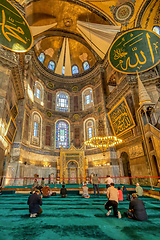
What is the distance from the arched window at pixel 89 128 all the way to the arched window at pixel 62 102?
3149 millimetres

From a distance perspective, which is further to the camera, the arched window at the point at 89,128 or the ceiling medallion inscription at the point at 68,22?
the ceiling medallion inscription at the point at 68,22

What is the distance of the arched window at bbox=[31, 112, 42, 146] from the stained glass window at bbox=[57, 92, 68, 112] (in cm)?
317

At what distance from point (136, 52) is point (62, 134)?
10749mm

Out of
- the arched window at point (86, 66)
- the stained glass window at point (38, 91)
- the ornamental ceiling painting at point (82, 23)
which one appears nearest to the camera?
the ornamental ceiling painting at point (82, 23)

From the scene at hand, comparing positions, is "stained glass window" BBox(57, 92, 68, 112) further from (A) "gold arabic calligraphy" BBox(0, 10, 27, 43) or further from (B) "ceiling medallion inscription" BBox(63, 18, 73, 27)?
(A) "gold arabic calligraphy" BBox(0, 10, 27, 43)

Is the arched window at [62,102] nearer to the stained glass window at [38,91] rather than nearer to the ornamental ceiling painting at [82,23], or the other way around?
the stained glass window at [38,91]

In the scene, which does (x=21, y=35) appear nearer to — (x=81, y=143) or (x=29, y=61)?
(x=29, y=61)

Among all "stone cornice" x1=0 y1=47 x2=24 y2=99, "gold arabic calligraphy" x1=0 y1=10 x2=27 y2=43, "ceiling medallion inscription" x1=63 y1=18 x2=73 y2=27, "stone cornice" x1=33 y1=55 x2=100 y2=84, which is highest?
"ceiling medallion inscription" x1=63 y1=18 x2=73 y2=27

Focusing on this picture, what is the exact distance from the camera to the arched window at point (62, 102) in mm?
17005

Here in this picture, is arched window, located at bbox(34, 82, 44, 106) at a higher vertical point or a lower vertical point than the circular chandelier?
higher

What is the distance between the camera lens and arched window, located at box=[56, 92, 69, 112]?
55.8 feet

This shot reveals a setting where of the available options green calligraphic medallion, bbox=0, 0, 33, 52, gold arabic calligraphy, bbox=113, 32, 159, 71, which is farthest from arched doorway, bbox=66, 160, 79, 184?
green calligraphic medallion, bbox=0, 0, 33, 52

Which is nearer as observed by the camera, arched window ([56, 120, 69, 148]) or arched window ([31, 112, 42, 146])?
arched window ([31, 112, 42, 146])

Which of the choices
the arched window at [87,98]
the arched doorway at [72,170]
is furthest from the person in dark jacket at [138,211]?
the arched window at [87,98]
